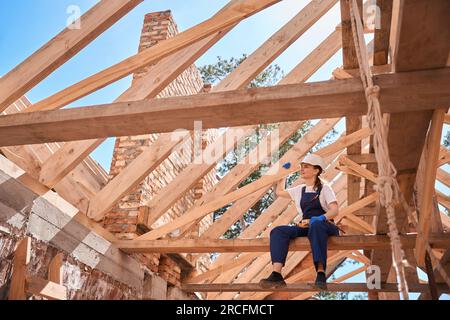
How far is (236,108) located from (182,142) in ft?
7.44

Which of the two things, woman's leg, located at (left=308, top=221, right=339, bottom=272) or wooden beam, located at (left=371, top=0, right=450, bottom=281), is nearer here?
wooden beam, located at (left=371, top=0, right=450, bottom=281)

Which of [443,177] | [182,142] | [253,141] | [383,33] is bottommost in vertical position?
[182,142]

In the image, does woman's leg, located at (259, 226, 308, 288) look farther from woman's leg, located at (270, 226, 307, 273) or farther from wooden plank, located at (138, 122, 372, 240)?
wooden plank, located at (138, 122, 372, 240)

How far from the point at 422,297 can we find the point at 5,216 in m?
5.64

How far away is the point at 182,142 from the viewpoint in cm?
510

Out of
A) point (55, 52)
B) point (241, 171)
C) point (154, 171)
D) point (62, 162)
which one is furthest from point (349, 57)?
point (154, 171)

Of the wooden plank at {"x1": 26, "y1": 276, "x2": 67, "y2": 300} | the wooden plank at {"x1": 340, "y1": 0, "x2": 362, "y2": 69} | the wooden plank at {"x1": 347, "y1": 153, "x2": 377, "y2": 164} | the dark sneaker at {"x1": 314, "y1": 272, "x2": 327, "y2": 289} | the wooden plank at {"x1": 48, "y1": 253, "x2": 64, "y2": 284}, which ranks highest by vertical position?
the wooden plank at {"x1": 340, "y1": 0, "x2": 362, "y2": 69}

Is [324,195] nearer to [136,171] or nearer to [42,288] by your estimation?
[136,171]

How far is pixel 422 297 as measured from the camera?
22.2 ft

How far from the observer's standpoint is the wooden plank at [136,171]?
4910mm

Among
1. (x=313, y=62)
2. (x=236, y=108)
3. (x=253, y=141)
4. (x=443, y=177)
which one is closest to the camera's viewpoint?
(x=236, y=108)

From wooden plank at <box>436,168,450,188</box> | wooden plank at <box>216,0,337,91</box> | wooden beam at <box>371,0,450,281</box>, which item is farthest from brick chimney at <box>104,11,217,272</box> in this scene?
wooden plank at <box>436,168,450,188</box>

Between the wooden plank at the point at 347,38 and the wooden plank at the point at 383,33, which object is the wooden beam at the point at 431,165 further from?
the wooden plank at the point at 347,38

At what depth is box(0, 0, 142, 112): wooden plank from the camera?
11.3 feet
